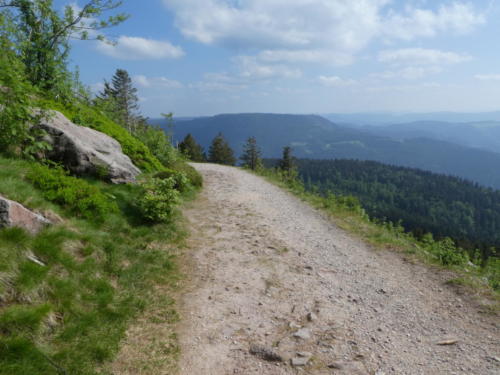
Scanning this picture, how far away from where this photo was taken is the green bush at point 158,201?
30.4 feet

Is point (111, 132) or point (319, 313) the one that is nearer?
point (319, 313)

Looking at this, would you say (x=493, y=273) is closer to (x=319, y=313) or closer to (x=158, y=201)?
(x=319, y=313)

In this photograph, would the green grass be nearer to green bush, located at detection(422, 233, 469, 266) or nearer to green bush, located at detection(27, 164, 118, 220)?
green bush, located at detection(27, 164, 118, 220)

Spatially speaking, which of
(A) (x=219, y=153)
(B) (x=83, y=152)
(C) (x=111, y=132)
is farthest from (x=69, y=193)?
(A) (x=219, y=153)

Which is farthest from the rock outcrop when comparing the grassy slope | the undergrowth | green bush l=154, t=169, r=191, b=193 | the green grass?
the undergrowth

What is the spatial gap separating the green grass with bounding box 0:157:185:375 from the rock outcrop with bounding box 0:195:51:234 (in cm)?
20

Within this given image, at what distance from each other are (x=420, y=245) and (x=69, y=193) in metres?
13.9

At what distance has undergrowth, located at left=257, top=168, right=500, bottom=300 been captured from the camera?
337 inches

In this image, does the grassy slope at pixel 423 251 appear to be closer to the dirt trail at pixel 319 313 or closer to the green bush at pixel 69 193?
the dirt trail at pixel 319 313

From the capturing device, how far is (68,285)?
5062mm

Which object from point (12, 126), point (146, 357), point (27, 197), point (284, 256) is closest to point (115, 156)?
point (12, 126)

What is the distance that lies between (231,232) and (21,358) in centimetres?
736

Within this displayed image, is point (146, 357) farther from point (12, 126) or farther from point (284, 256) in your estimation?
point (12, 126)

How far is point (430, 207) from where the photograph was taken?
18562 centimetres
